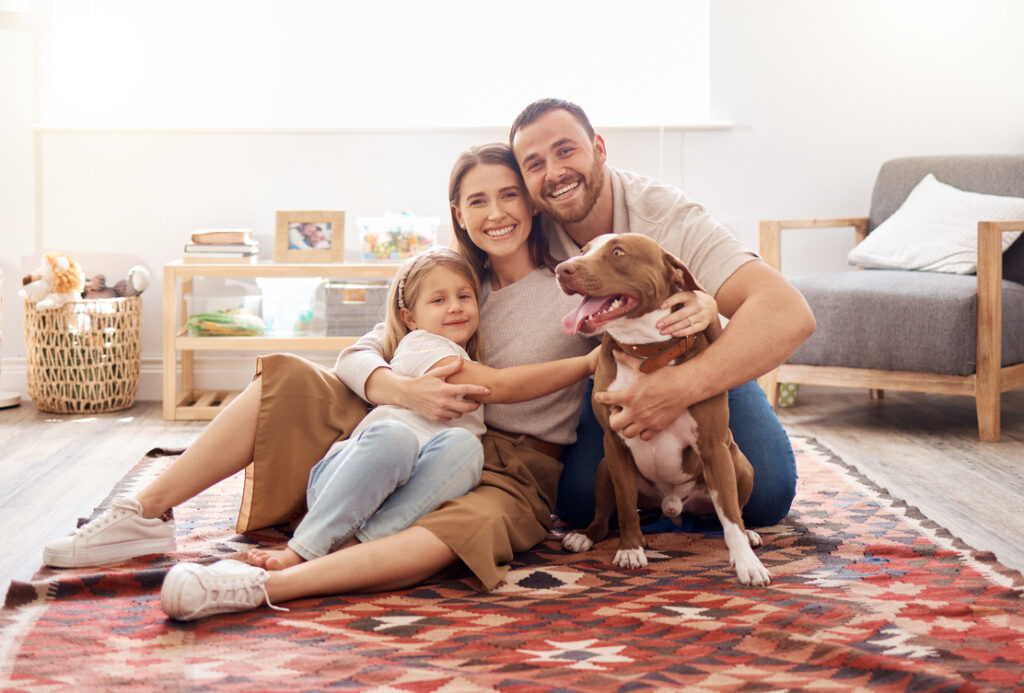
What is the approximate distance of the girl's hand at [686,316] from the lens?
5.68 feet

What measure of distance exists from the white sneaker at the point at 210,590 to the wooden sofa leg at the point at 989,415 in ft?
7.37

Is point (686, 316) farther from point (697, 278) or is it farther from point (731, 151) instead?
point (731, 151)

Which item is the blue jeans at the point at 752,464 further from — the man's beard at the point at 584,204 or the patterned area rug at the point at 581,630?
the man's beard at the point at 584,204

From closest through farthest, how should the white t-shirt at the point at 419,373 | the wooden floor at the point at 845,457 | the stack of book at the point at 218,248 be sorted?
1. the white t-shirt at the point at 419,373
2. the wooden floor at the point at 845,457
3. the stack of book at the point at 218,248

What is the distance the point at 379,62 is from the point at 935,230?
2.12m

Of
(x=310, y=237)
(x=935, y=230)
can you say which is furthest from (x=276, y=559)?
(x=935, y=230)

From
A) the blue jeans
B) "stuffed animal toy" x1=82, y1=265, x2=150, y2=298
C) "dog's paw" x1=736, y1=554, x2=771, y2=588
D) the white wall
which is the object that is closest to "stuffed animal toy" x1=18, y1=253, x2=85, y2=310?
"stuffed animal toy" x1=82, y1=265, x2=150, y2=298

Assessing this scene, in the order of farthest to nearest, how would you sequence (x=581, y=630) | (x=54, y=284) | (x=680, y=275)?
(x=54, y=284) → (x=680, y=275) → (x=581, y=630)

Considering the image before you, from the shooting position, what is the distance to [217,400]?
12.3 feet

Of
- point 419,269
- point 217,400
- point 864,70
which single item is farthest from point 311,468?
point 864,70

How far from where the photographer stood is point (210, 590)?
149 centimetres

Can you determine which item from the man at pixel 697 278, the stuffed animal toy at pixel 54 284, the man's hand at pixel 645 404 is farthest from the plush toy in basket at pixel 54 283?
the man's hand at pixel 645 404

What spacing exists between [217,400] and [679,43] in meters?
2.21

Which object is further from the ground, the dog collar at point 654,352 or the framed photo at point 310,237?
the framed photo at point 310,237
